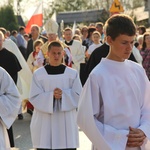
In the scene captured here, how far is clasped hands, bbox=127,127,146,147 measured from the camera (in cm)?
396

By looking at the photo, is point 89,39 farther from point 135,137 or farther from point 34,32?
point 135,137

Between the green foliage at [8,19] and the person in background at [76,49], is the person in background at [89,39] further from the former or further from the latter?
the green foliage at [8,19]

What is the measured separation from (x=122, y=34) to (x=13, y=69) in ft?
14.9

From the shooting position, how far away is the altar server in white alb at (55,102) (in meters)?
7.04

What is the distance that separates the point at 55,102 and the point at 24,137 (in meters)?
2.42

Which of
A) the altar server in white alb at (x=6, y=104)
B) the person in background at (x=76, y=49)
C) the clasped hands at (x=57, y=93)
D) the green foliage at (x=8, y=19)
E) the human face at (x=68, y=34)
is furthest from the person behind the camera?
the green foliage at (x=8, y=19)

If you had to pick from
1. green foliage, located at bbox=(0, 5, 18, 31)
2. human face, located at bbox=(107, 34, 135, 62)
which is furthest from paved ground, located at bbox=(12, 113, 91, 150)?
green foliage, located at bbox=(0, 5, 18, 31)

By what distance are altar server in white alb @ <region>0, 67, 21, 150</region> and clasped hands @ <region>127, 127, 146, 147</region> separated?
1.54m

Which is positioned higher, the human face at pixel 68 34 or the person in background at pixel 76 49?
the human face at pixel 68 34

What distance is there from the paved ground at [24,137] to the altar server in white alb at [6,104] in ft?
10.5

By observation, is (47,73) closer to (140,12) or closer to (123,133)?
(123,133)

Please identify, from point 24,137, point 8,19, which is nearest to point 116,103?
point 24,137

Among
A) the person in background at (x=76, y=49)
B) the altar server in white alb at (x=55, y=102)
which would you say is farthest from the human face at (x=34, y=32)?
the altar server in white alb at (x=55, y=102)

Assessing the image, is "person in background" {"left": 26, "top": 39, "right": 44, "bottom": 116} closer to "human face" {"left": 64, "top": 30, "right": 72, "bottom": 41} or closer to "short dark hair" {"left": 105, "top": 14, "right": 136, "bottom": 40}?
"human face" {"left": 64, "top": 30, "right": 72, "bottom": 41}
